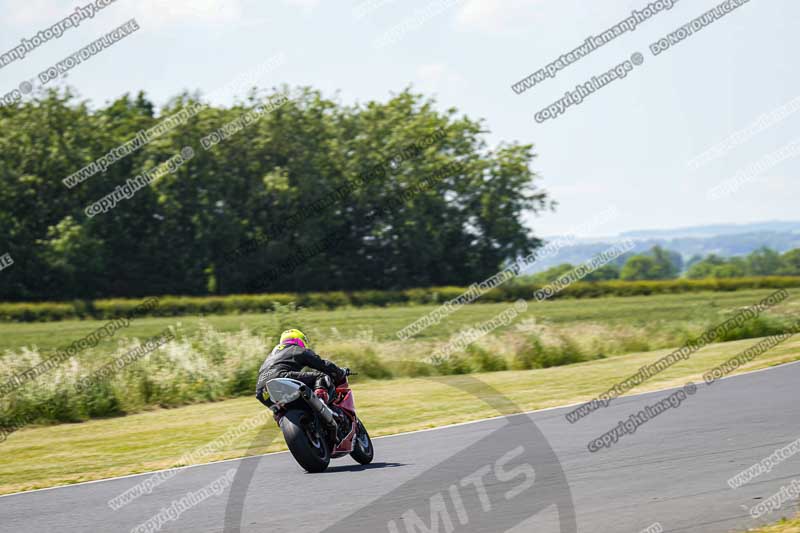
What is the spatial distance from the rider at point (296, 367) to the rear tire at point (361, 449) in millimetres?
615

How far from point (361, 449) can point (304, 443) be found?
980 mm

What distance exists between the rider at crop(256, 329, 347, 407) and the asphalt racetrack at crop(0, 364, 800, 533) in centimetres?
92

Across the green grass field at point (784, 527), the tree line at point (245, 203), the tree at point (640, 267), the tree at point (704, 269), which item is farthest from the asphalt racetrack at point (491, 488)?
the tree at point (640, 267)

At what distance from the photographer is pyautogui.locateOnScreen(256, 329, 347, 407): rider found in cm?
1060

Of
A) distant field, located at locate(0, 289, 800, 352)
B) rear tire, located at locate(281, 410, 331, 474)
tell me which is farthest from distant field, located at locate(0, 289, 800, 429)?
rear tire, located at locate(281, 410, 331, 474)

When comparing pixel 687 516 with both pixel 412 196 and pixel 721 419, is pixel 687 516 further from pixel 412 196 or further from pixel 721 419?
pixel 412 196

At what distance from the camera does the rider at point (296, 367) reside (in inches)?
417

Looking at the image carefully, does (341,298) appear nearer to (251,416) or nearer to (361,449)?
(251,416)

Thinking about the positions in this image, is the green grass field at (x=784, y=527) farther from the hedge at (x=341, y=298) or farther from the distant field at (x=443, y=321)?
the hedge at (x=341, y=298)

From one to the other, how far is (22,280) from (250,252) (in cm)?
1394

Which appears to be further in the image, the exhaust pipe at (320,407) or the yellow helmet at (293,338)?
the yellow helmet at (293,338)

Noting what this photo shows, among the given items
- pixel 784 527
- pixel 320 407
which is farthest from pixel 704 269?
pixel 784 527

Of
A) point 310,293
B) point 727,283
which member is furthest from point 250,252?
point 727,283

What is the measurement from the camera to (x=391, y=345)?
2516cm
